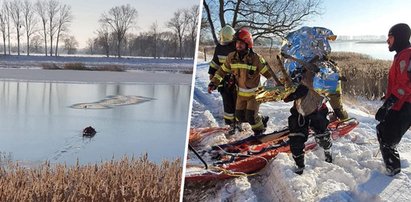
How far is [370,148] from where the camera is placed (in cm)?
101

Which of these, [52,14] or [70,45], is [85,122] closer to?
[70,45]

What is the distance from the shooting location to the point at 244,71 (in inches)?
50.7

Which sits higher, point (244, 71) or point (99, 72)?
point (244, 71)

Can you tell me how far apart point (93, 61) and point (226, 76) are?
7.80 feet

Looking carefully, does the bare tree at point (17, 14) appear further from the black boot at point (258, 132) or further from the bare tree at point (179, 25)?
the black boot at point (258, 132)

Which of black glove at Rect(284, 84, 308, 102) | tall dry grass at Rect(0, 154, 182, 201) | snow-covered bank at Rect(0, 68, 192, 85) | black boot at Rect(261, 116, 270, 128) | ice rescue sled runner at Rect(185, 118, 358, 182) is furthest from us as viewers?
snow-covered bank at Rect(0, 68, 192, 85)

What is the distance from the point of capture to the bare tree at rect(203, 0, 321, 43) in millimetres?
1036

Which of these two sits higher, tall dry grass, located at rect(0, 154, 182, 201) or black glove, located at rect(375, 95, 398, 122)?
black glove, located at rect(375, 95, 398, 122)

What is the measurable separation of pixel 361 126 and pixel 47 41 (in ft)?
10.0

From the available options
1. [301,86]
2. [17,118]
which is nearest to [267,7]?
[301,86]

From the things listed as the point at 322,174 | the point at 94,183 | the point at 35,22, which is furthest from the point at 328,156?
the point at 35,22

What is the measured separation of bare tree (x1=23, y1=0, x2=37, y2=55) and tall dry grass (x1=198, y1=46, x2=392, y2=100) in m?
2.81

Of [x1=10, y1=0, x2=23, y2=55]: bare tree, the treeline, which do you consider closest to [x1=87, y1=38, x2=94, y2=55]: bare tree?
the treeline

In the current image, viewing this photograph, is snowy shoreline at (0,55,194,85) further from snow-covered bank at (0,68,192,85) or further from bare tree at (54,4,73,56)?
bare tree at (54,4,73,56)
